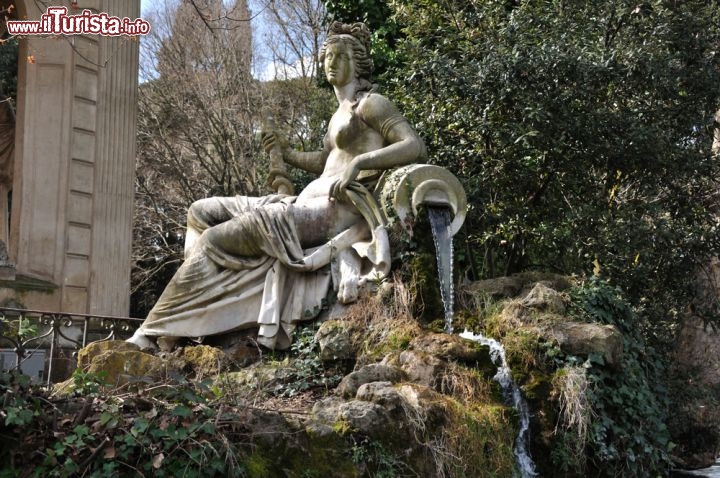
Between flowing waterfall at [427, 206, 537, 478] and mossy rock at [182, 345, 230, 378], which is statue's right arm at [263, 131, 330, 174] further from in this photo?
mossy rock at [182, 345, 230, 378]

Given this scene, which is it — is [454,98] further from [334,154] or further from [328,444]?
[328,444]

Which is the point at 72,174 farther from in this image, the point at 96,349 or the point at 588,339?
the point at 588,339

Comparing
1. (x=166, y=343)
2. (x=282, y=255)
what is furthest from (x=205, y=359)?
(x=282, y=255)

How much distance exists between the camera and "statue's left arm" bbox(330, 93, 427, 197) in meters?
8.05

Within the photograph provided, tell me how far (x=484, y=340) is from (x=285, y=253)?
5.82 ft

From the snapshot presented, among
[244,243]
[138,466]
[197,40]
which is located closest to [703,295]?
[244,243]

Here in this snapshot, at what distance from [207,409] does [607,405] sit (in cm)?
307

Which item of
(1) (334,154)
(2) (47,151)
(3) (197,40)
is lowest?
(1) (334,154)

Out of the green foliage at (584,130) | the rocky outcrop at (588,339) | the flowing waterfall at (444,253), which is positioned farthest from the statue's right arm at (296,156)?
the rocky outcrop at (588,339)

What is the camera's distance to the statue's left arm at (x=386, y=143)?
8055 millimetres

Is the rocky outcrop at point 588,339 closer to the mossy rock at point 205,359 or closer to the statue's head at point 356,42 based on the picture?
the mossy rock at point 205,359

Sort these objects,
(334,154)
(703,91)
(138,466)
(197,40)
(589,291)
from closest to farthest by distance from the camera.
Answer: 1. (138,466)
2. (589,291)
3. (334,154)
4. (703,91)
5. (197,40)

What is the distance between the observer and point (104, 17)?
12.7 metres

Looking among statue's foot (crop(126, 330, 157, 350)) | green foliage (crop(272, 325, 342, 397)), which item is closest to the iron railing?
statue's foot (crop(126, 330, 157, 350))
